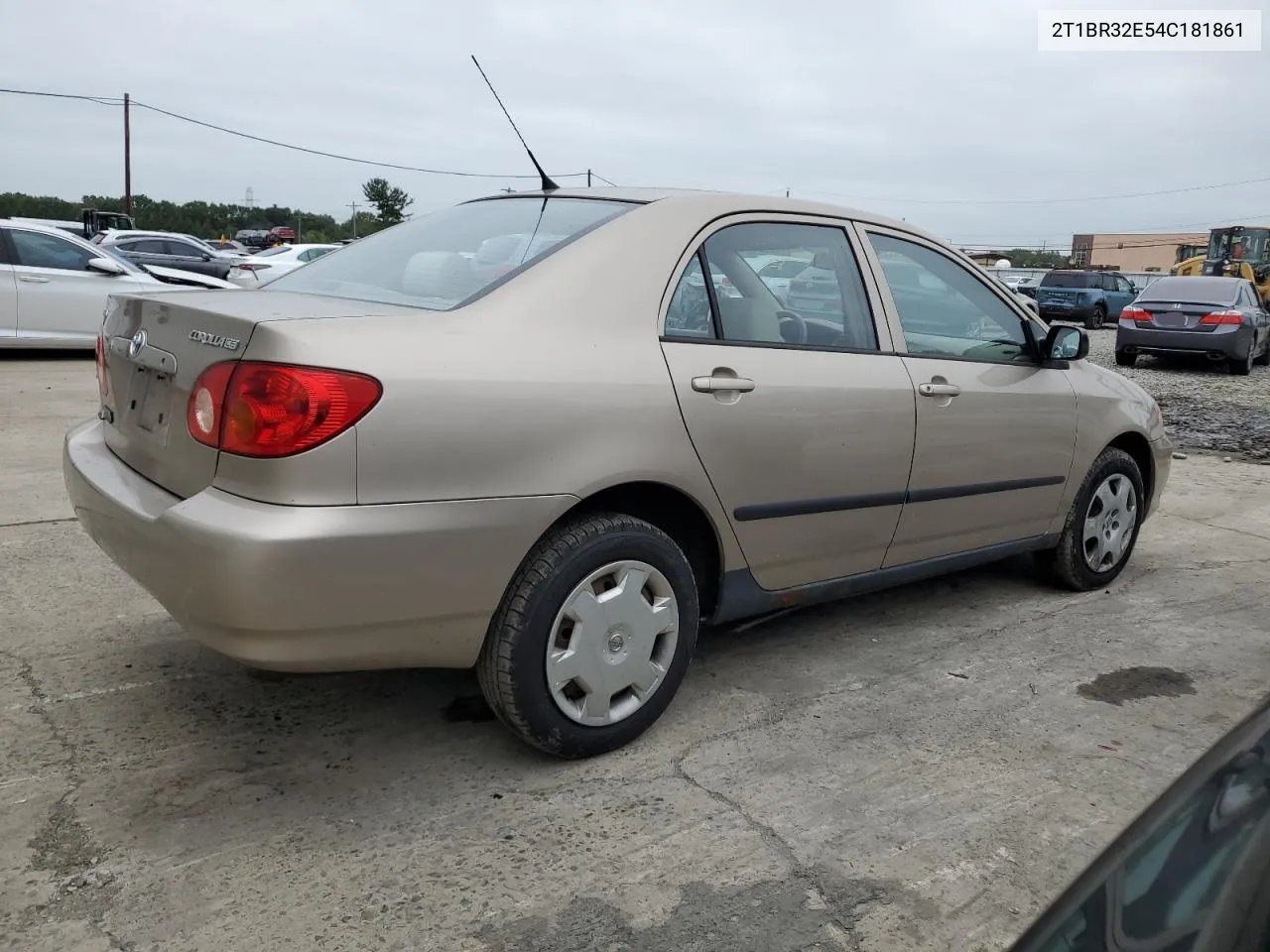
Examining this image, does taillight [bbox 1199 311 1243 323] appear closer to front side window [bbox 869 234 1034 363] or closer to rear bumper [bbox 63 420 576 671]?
front side window [bbox 869 234 1034 363]

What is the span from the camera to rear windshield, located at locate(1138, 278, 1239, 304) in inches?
568

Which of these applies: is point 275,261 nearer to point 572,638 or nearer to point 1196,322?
point 1196,322

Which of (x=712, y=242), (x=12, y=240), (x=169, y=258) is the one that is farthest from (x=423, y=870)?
(x=169, y=258)

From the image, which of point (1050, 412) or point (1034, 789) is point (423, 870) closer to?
point (1034, 789)

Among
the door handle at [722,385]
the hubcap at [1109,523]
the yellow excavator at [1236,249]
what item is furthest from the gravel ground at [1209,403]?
the yellow excavator at [1236,249]

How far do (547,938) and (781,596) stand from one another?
4.77 feet

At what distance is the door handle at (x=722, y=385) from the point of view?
115 inches

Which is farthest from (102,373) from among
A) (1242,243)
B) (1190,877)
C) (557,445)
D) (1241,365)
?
(1242,243)

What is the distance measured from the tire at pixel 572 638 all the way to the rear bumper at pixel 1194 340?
13.5 m

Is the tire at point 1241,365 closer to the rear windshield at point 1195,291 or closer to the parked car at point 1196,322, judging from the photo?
the parked car at point 1196,322

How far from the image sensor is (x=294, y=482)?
2287 mm

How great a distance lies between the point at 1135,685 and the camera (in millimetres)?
3576

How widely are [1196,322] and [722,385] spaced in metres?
13.5

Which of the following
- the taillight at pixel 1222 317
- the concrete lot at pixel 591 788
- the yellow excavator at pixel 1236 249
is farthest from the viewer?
the yellow excavator at pixel 1236 249
